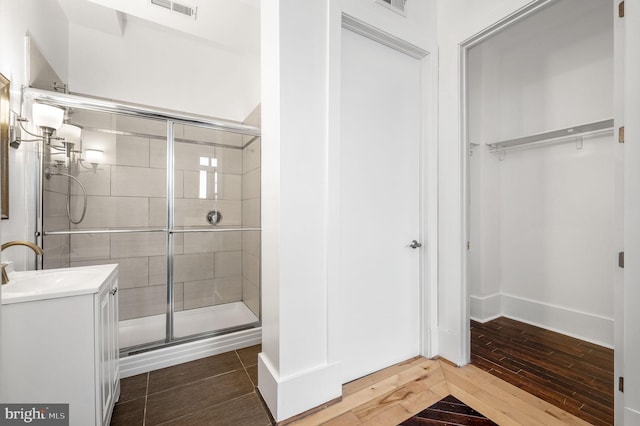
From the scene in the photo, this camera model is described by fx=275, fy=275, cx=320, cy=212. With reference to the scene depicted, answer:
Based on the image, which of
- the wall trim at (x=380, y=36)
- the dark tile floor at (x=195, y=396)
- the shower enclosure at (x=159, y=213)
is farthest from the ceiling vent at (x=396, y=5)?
the dark tile floor at (x=195, y=396)

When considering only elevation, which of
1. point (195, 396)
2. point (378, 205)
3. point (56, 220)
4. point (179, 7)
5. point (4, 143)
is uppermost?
point (179, 7)

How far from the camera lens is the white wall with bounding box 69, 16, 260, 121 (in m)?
2.63

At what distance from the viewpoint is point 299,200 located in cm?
154

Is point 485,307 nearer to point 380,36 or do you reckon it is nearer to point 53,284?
point 380,36

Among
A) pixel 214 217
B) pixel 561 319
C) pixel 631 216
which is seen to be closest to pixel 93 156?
pixel 214 217

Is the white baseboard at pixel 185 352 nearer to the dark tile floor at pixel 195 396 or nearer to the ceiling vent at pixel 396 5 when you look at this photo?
the dark tile floor at pixel 195 396

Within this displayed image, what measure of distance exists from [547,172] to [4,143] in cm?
409

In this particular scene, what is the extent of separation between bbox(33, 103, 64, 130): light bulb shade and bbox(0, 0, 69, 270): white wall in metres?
0.18

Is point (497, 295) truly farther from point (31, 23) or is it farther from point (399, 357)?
point (31, 23)

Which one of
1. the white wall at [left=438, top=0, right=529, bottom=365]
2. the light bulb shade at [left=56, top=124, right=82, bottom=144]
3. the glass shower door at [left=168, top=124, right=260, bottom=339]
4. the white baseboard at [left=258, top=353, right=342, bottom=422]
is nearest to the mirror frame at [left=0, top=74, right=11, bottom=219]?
the light bulb shade at [left=56, top=124, right=82, bottom=144]

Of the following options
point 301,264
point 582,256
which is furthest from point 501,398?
point 582,256

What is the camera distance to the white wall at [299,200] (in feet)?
4.86

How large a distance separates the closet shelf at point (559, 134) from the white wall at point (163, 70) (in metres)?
2.64

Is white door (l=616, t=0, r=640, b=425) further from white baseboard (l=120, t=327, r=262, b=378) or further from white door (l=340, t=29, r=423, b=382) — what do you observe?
white baseboard (l=120, t=327, r=262, b=378)
